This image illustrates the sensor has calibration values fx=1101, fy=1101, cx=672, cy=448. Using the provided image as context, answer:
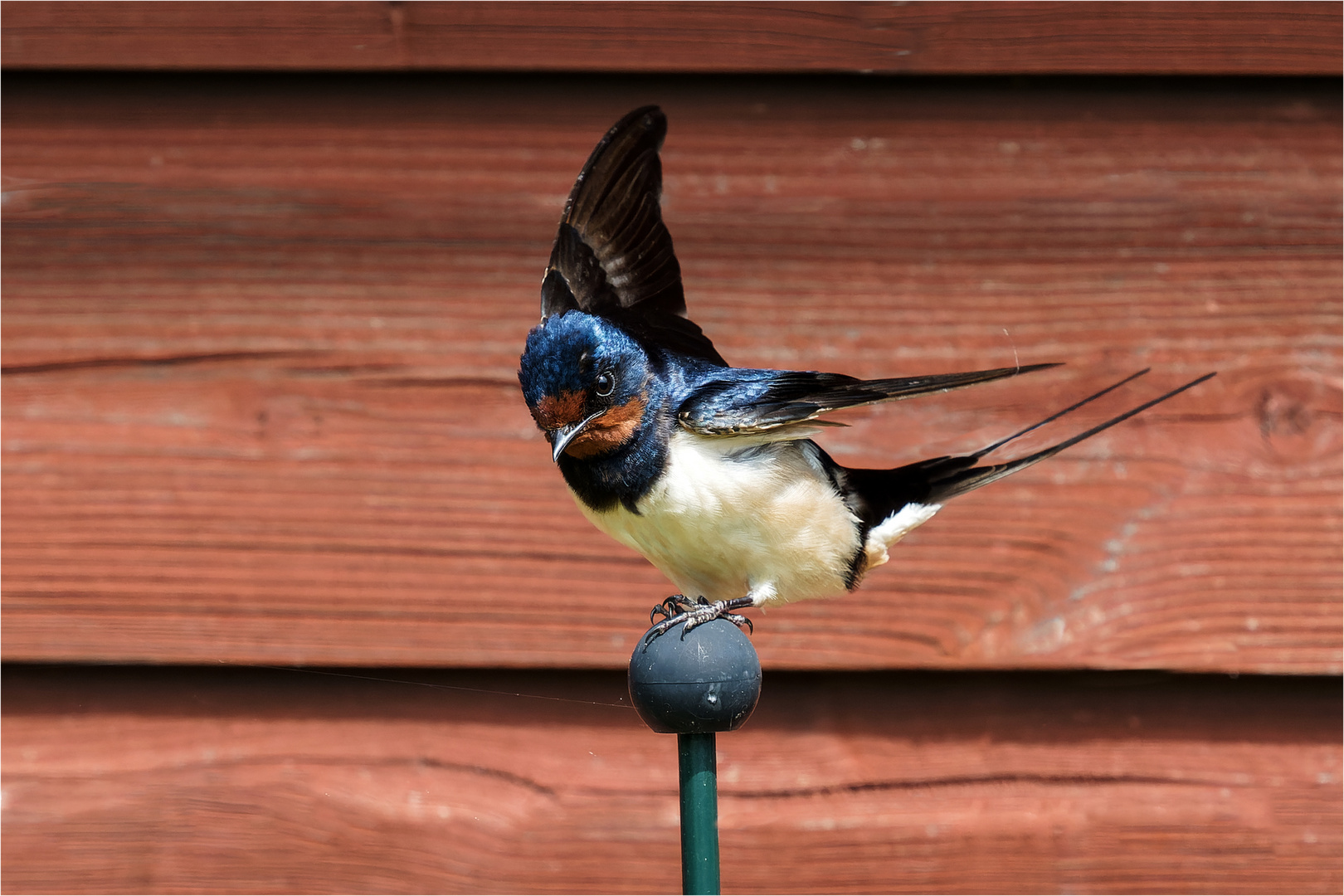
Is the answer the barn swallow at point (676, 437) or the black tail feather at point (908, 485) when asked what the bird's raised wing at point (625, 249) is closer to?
the barn swallow at point (676, 437)

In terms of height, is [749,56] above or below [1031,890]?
above

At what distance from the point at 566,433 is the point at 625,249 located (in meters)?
0.17

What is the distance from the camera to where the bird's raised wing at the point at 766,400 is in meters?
0.67

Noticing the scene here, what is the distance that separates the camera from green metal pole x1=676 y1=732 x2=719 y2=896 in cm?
60

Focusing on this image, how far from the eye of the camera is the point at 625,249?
0.81 meters

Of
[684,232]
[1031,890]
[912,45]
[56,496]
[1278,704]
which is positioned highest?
[912,45]

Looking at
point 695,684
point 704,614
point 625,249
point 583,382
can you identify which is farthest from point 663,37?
point 695,684

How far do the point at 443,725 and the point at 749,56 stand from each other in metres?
0.68

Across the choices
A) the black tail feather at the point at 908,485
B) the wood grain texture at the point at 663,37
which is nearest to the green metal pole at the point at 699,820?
the black tail feather at the point at 908,485

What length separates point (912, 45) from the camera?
961mm

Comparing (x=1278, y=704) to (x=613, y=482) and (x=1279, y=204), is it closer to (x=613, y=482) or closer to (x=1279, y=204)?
(x=1279, y=204)

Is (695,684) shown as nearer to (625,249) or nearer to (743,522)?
(743,522)

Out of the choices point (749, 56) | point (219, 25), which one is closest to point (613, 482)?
point (749, 56)

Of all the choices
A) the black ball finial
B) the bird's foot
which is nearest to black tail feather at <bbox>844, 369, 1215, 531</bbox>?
the bird's foot
